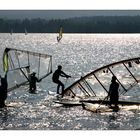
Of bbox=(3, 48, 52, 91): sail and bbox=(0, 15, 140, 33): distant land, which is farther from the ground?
bbox=(0, 15, 140, 33): distant land

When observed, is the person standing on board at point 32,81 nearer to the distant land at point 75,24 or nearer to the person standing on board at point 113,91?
the distant land at point 75,24

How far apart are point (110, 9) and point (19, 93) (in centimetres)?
1714

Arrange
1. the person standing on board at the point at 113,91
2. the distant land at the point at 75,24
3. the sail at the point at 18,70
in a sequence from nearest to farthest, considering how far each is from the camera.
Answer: the distant land at the point at 75,24 → the person standing on board at the point at 113,91 → the sail at the point at 18,70

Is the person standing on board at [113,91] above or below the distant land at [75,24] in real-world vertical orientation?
below

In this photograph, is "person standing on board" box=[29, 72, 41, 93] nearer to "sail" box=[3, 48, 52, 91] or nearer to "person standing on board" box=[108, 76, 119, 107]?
"sail" box=[3, 48, 52, 91]

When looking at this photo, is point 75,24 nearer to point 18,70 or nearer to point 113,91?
point 113,91

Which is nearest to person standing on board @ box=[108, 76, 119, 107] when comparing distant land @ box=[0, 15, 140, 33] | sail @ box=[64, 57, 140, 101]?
sail @ box=[64, 57, 140, 101]

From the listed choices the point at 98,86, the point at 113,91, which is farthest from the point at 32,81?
the point at 98,86

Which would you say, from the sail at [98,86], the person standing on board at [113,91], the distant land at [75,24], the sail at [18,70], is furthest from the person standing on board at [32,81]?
the person standing on board at [113,91]

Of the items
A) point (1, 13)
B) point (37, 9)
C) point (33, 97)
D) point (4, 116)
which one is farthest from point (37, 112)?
point (37, 9)

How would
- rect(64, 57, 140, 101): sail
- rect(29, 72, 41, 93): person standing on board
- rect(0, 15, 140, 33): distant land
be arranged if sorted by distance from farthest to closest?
rect(29, 72, 41, 93): person standing on board
rect(64, 57, 140, 101): sail
rect(0, 15, 140, 33): distant land

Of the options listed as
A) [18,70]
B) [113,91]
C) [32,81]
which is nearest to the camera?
[113,91]

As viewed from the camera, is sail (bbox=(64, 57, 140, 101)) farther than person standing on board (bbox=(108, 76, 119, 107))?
Yes
